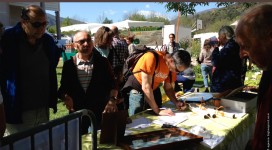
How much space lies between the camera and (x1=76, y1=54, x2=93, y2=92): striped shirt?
2451 millimetres

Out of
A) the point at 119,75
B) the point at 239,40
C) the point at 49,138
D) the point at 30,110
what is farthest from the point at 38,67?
the point at 239,40

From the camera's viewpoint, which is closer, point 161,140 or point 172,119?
point 161,140

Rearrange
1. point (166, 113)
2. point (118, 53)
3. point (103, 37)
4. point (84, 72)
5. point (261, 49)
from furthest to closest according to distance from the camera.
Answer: point (118, 53), point (103, 37), point (166, 113), point (84, 72), point (261, 49)

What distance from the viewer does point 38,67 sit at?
2281mm

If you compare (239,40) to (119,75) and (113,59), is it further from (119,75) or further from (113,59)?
(113,59)

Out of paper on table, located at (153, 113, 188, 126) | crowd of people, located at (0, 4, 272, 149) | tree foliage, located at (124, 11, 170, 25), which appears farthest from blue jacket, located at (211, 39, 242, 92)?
tree foliage, located at (124, 11, 170, 25)

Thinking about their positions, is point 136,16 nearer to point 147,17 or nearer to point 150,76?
point 147,17

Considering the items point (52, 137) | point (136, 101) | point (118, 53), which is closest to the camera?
point (52, 137)

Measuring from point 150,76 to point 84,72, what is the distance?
0.57 meters

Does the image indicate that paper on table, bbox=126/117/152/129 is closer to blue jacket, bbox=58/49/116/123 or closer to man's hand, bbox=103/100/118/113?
man's hand, bbox=103/100/118/113

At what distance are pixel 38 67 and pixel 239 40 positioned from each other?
1590 mm

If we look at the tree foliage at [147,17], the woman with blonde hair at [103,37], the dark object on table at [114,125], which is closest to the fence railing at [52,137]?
the dark object on table at [114,125]

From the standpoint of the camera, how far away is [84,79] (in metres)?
2.46

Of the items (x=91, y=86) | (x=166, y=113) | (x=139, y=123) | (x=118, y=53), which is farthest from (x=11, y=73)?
(x=118, y=53)
